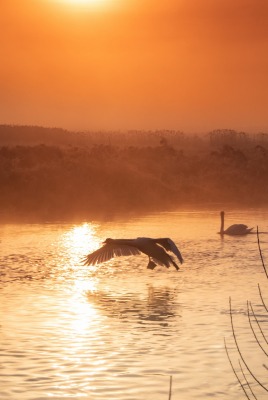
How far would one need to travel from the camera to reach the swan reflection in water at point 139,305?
728 inches

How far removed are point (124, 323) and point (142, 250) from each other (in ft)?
19.1

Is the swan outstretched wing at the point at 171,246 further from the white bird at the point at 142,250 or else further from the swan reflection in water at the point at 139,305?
the swan reflection in water at the point at 139,305

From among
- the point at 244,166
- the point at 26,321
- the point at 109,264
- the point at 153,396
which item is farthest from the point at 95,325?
the point at 244,166

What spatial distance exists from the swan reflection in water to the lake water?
0.07 feet

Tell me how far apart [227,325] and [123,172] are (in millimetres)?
49442

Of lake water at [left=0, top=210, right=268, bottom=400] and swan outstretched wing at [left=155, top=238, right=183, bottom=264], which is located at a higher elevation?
swan outstretched wing at [left=155, top=238, right=183, bottom=264]

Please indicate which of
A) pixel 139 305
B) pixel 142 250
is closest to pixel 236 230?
pixel 142 250

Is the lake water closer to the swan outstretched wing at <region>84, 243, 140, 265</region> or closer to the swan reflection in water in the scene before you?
the swan reflection in water

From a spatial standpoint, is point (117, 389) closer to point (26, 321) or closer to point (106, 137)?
point (26, 321)

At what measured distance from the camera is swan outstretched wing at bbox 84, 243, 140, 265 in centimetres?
2411

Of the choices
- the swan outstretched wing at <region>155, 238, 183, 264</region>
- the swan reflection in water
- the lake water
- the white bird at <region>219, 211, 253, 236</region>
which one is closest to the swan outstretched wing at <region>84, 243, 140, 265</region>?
the lake water

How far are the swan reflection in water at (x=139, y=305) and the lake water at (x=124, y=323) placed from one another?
21 millimetres

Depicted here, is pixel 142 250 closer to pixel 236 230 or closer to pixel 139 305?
pixel 139 305

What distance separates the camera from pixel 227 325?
17078mm
